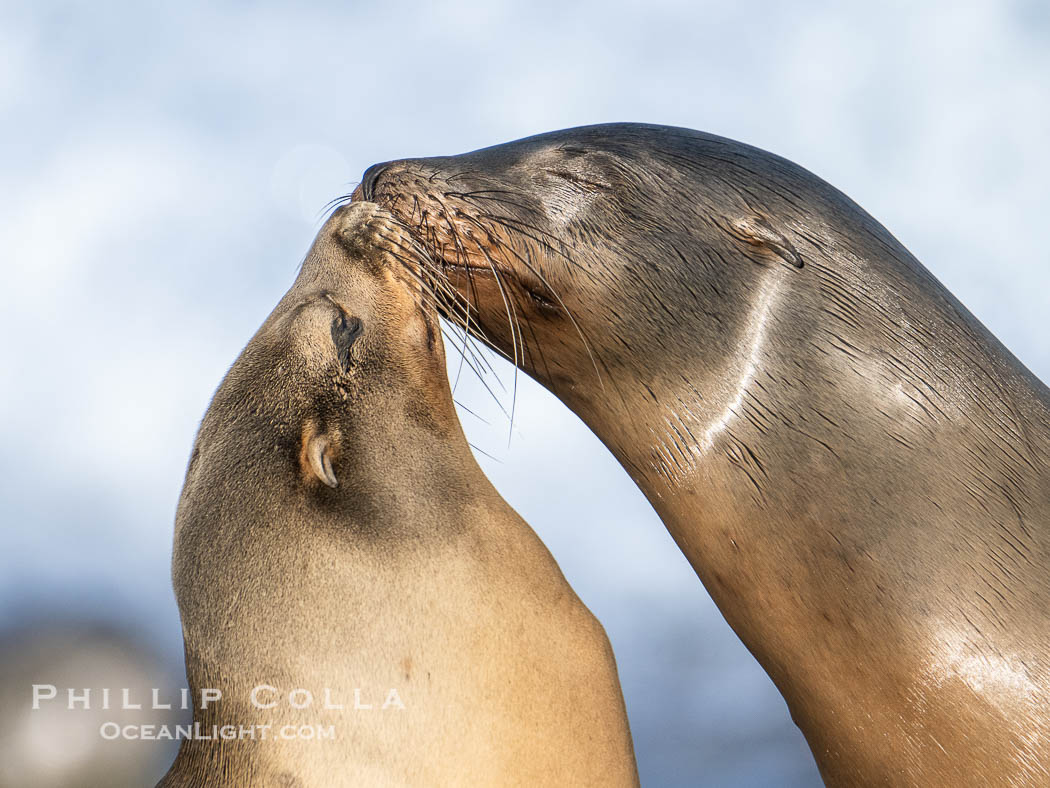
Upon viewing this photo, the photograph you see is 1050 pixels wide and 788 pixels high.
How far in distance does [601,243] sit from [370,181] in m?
0.58

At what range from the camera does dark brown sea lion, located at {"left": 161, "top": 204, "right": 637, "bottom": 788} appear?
6.06 feet

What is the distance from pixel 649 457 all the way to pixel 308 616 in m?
0.80

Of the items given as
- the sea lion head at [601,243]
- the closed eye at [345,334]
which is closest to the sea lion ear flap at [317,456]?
the closed eye at [345,334]

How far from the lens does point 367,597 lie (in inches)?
75.6

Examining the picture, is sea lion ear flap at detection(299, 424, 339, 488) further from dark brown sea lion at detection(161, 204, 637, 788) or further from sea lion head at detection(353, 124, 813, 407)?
sea lion head at detection(353, 124, 813, 407)

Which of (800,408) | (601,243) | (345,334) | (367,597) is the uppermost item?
(601,243)

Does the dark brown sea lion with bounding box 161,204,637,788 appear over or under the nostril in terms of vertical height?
under

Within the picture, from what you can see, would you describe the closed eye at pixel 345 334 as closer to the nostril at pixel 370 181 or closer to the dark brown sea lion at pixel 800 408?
the dark brown sea lion at pixel 800 408

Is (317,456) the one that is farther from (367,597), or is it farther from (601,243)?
(601,243)

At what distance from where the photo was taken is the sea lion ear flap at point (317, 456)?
2051 mm

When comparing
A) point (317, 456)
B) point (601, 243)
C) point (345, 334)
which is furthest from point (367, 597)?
point (601, 243)

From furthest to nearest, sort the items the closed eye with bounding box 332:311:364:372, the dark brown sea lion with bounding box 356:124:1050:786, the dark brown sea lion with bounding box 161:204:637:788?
the closed eye with bounding box 332:311:364:372 → the dark brown sea lion with bounding box 356:124:1050:786 → the dark brown sea lion with bounding box 161:204:637:788

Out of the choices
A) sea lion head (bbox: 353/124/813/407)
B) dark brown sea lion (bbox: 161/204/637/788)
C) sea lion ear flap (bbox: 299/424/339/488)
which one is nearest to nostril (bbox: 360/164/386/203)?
sea lion head (bbox: 353/124/813/407)

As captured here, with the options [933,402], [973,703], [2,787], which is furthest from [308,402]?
[2,787]
